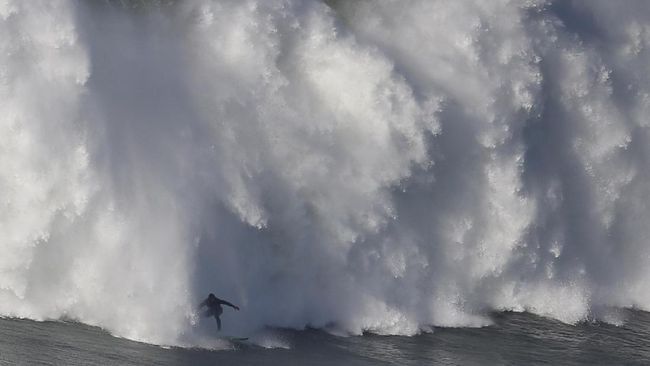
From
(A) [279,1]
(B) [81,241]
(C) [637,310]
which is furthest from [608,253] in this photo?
(B) [81,241]

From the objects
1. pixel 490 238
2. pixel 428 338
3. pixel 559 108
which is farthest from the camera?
pixel 559 108

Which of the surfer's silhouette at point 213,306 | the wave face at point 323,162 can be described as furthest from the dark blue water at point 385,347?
the surfer's silhouette at point 213,306

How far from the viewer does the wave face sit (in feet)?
74.0

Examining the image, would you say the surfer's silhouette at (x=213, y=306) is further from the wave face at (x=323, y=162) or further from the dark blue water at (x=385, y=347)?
the dark blue water at (x=385, y=347)

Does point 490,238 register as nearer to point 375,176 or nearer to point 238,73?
point 375,176

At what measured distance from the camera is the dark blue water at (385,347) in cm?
2075

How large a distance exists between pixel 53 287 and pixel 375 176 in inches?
273

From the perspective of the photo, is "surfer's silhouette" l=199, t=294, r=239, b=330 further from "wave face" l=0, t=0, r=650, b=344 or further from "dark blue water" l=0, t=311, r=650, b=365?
"dark blue water" l=0, t=311, r=650, b=365

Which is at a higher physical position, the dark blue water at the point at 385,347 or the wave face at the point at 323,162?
the wave face at the point at 323,162

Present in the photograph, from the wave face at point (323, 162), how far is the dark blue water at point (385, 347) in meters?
0.56

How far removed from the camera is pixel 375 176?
85.7ft

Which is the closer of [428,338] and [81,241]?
[81,241]

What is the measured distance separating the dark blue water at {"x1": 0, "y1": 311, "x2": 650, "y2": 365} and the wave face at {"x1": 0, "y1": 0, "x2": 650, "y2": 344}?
1.83 feet

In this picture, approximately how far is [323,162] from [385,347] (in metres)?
3.98
